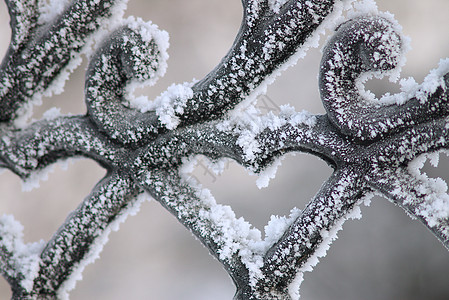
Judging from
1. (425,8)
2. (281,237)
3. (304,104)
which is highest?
(425,8)

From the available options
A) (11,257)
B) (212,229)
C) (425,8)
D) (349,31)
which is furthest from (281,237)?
(425,8)

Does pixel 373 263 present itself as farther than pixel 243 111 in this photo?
Yes

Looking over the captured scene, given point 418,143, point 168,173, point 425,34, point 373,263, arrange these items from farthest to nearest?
point 373,263
point 425,34
point 168,173
point 418,143

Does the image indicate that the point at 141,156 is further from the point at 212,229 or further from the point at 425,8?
the point at 425,8

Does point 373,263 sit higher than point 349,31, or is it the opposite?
point 373,263

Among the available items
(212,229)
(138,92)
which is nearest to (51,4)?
(212,229)

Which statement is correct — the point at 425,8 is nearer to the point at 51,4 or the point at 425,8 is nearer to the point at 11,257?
the point at 51,4

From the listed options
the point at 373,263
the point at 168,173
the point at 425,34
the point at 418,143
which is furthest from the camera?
the point at 373,263
